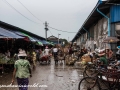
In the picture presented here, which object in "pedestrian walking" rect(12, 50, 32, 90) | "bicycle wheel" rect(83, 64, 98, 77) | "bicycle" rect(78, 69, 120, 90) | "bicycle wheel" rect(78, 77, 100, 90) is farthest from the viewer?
"bicycle wheel" rect(83, 64, 98, 77)

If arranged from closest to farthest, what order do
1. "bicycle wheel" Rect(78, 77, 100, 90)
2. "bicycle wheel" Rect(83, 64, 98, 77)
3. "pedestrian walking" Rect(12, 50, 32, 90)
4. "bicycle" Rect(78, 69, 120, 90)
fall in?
"pedestrian walking" Rect(12, 50, 32, 90), "bicycle" Rect(78, 69, 120, 90), "bicycle wheel" Rect(78, 77, 100, 90), "bicycle wheel" Rect(83, 64, 98, 77)

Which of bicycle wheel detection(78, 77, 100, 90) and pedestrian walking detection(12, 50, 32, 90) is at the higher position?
pedestrian walking detection(12, 50, 32, 90)

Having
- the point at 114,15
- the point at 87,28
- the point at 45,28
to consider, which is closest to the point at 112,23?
the point at 114,15

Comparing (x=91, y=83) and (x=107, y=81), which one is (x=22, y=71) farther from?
(x=107, y=81)

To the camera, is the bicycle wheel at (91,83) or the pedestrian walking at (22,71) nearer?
the pedestrian walking at (22,71)

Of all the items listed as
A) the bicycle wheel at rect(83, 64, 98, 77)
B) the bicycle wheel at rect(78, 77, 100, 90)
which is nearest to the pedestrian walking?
the bicycle wheel at rect(78, 77, 100, 90)

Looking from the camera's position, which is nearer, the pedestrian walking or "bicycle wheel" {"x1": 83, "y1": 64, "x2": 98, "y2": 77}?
the pedestrian walking

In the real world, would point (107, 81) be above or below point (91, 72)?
below

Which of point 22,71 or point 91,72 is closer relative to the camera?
point 22,71

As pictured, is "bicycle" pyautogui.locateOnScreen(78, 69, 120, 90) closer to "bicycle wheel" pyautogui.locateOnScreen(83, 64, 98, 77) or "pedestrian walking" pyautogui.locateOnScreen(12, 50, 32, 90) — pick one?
"bicycle wheel" pyautogui.locateOnScreen(83, 64, 98, 77)

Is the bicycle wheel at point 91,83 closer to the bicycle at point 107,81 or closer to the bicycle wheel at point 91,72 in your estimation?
the bicycle at point 107,81

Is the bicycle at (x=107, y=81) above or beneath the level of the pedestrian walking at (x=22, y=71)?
beneath

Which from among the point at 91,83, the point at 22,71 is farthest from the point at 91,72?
the point at 22,71

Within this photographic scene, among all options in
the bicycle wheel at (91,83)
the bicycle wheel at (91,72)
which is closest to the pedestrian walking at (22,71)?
the bicycle wheel at (91,83)
